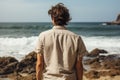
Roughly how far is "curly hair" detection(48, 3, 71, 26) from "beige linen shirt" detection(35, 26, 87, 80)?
0.06m

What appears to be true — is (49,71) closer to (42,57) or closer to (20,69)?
(42,57)

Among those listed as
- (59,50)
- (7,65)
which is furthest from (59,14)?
(7,65)

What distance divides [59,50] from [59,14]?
1.11 ft

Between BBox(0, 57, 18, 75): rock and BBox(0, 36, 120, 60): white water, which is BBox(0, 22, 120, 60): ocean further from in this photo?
BBox(0, 57, 18, 75): rock

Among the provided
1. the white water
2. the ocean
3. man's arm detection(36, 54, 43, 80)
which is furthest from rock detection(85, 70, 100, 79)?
man's arm detection(36, 54, 43, 80)

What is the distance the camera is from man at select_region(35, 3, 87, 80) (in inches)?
131

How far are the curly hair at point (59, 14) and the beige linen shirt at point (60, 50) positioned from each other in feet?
0.19

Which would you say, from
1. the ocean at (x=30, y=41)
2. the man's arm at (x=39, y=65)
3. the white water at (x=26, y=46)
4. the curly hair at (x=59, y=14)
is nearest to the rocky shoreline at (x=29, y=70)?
the ocean at (x=30, y=41)

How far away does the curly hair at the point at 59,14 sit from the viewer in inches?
131

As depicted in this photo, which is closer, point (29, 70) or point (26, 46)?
point (29, 70)

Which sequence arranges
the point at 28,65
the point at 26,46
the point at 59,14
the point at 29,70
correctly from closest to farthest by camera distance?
the point at 59,14 < the point at 29,70 < the point at 28,65 < the point at 26,46

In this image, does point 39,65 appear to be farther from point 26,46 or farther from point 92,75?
point 26,46

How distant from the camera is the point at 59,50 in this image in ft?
10.9

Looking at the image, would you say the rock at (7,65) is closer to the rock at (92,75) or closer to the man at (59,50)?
the rock at (92,75)
